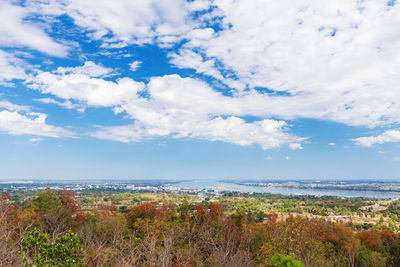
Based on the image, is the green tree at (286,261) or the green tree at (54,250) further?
the green tree at (54,250)

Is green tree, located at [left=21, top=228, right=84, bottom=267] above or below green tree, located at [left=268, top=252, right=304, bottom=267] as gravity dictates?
below

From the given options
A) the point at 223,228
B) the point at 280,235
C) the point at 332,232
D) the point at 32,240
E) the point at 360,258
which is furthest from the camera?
the point at 332,232

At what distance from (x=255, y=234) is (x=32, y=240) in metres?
18.7

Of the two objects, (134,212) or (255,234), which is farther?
(134,212)

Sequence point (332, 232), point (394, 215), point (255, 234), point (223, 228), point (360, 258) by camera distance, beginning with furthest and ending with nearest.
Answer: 1. point (394, 215)
2. point (332, 232)
3. point (223, 228)
4. point (255, 234)
5. point (360, 258)

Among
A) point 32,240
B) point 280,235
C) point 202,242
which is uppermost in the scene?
point 32,240

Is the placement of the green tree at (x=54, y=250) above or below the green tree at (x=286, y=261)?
below

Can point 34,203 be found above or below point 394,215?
above

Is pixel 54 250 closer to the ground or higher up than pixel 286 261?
closer to the ground

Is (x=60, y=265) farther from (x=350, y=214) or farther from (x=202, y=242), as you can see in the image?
(x=350, y=214)

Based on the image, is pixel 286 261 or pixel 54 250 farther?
pixel 54 250

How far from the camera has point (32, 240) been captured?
8.29 metres

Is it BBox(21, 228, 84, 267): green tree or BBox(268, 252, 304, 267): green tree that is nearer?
BBox(268, 252, 304, 267): green tree

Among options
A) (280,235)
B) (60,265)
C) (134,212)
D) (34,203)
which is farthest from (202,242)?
(34,203)
